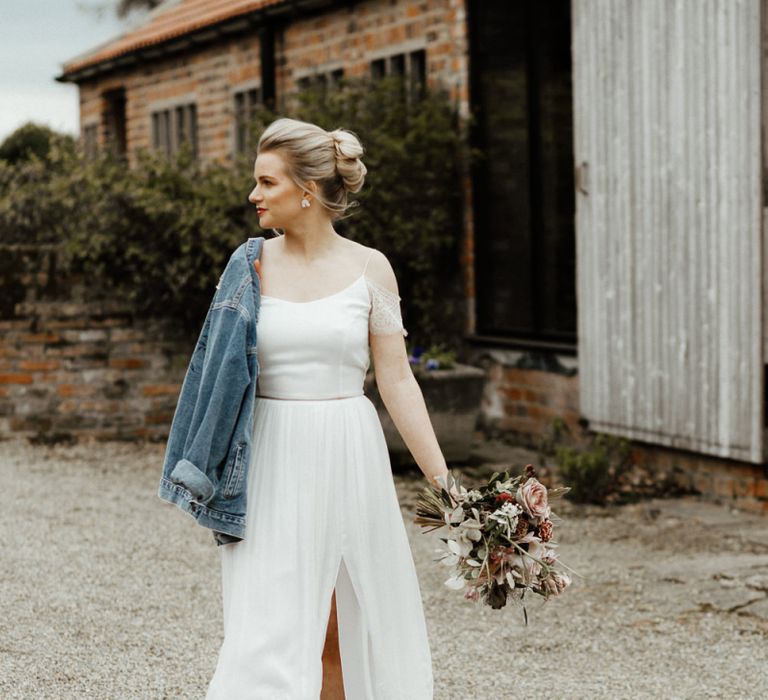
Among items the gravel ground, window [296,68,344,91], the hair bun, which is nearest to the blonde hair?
the hair bun

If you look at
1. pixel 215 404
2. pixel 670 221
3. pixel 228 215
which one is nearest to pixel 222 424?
pixel 215 404

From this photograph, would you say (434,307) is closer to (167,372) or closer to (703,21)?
(167,372)

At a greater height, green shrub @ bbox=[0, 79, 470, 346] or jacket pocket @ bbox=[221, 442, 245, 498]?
green shrub @ bbox=[0, 79, 470, 346]

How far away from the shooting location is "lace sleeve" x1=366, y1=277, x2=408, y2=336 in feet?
12.1

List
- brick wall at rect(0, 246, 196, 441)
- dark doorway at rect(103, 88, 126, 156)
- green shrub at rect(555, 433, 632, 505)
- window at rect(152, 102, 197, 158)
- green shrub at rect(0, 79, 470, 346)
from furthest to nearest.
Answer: dark doorway at rect(103, 88, 126, 156)
window at rect(152, 102, 197, 158)
brick wall at rect(0, 246, 196, 441)
green shrub at rect(0, 79, 470, 346)
green shrub at rect(555, 433, 632, 505)

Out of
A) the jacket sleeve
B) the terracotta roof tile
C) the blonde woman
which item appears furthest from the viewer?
the terracotta roof tile

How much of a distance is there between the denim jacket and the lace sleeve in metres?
0.33

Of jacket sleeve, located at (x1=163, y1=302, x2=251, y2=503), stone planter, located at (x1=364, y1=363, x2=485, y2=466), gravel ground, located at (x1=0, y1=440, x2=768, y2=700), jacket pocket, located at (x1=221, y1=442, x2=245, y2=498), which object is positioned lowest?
gravel ground, located at (x1=0, y1=440, x2=768, y2=700)

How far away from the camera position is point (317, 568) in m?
3.61

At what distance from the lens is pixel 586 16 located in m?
8.46

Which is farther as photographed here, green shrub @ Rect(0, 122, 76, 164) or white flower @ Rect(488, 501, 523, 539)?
green shrub @ Rect(0, 122, 76, 164)

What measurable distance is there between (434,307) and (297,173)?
664 cm

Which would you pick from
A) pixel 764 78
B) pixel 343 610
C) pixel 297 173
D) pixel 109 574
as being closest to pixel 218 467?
pixel 343 610

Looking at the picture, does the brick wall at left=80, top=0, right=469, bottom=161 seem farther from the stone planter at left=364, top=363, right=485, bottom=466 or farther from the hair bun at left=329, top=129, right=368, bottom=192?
the hair bun at left=329, top=129, right=368, bottom=192
